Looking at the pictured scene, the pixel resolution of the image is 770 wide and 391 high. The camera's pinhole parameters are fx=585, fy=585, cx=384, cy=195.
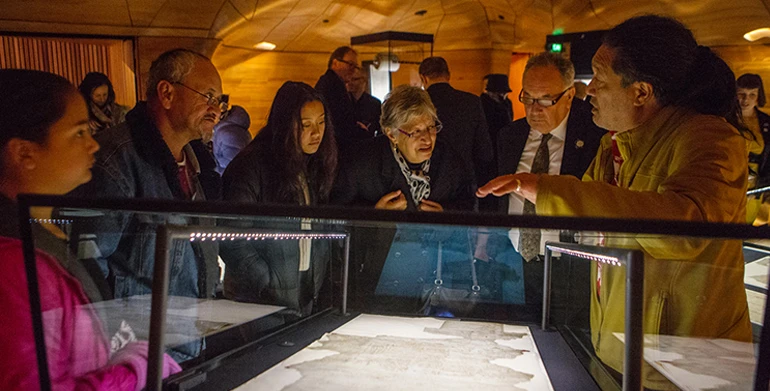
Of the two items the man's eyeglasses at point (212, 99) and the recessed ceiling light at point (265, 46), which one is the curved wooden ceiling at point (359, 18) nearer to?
the recessed ceiling light at point (265, 46)

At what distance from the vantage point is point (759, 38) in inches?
400

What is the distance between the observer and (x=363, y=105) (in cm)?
597

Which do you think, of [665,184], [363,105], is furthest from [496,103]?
[665,184]

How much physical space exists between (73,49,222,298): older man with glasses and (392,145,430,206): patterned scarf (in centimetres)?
98

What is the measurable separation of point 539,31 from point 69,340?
14408mm

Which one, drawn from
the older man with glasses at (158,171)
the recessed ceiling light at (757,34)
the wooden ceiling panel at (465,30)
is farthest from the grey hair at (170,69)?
the wooden ceiling panel at (465,30)

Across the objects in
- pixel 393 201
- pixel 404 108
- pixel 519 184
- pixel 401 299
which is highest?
pixel 404 108

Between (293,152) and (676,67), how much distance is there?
1.89 metres

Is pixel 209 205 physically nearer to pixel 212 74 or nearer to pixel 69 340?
pixel 69 340

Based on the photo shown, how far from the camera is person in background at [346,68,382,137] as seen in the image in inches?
226

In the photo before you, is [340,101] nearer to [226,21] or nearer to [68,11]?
[68,11]

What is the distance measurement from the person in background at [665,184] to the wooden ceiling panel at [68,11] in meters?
8.49

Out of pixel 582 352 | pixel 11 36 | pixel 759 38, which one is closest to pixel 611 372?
pixel 582 352

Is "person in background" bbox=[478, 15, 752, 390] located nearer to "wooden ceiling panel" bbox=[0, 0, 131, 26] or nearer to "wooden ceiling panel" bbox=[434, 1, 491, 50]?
"wooden ceiling panel" bbox=[0, 0, 131, 26]
